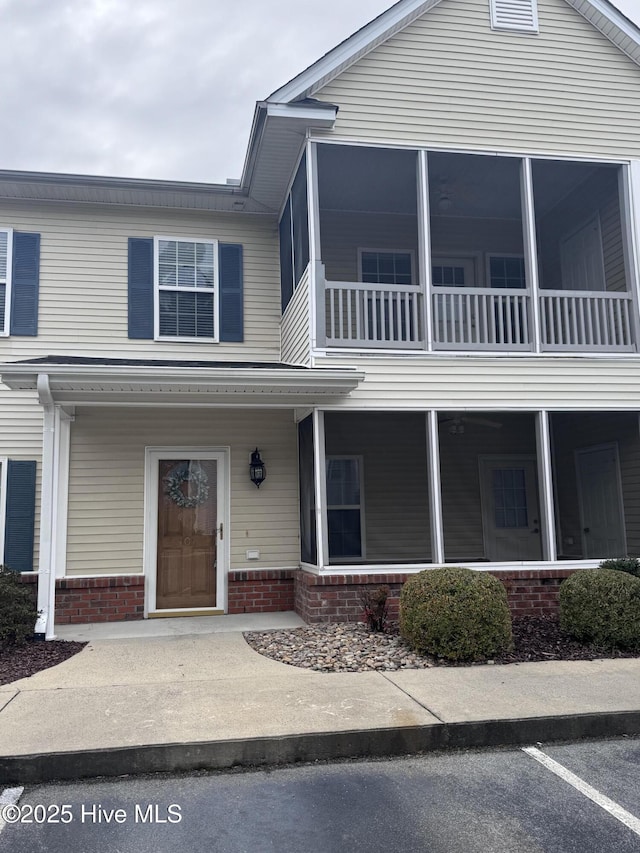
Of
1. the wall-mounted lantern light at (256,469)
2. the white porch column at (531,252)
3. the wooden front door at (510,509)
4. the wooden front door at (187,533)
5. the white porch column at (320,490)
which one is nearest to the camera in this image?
the white porch column at (320,490)

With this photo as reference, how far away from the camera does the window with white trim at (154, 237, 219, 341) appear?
31.5ft

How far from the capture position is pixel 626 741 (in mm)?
4688

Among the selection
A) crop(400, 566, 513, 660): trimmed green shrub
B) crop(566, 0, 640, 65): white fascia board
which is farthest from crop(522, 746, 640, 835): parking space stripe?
crop(566, 0, 640, 65): white fascia board

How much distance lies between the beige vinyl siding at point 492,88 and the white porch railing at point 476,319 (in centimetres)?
189

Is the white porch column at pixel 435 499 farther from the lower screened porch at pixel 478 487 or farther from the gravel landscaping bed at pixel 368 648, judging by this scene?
the lower screened porch at pixel 478 487

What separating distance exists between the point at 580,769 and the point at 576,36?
29.7 ft

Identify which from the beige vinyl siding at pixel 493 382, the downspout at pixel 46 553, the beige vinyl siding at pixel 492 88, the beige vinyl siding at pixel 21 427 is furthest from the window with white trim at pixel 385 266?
the downspout at pixel 46 553

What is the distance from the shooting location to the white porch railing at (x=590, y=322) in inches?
349

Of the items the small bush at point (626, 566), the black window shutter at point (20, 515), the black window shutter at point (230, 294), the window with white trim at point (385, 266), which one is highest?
the window with white trim at point (385, 266)

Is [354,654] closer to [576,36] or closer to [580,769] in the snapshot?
[580,769]

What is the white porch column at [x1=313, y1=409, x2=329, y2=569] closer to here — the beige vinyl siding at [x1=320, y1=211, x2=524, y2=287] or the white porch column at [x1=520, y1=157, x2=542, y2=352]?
the white porch column at [x1=520, y1=157, x2=542, y2=352]

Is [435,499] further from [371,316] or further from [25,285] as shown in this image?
[25,285]

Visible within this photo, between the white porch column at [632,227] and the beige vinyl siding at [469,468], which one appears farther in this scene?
the beige vinyl siding at [469,468]

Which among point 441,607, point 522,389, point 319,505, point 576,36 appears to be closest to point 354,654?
point 441,607
